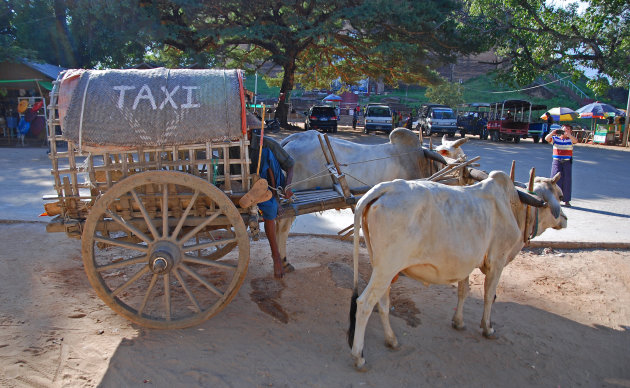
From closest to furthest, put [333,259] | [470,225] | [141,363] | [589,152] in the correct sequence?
1. [141,363]
2. [470,225]
3. [333,259]
4. [589,152]

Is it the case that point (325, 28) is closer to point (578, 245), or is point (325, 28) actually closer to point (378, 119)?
point (378, 119)

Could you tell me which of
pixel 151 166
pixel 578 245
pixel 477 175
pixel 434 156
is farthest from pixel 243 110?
pixel 578 245

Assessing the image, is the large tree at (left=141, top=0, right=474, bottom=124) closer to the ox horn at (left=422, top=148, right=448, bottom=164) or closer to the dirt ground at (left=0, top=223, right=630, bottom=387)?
the ox horn at (left=422, top=148, right=448, bottom=164)

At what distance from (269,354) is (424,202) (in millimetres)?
1844

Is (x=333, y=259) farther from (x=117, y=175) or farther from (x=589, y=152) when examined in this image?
(x=589, y=152)

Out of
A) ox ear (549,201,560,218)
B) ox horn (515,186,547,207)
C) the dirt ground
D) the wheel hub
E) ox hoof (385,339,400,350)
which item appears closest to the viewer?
the dirt ground

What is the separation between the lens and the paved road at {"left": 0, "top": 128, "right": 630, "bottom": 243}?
→ 7297mm

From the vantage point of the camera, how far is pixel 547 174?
13.2 m

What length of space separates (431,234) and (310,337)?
148cm

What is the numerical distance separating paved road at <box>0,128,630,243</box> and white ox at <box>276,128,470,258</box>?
1.53 m

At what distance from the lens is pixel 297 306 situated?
15.1 feet

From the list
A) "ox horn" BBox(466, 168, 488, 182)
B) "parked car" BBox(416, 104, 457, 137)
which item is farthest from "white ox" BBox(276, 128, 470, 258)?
"parked car" BBox(416, 104, 457, 137)

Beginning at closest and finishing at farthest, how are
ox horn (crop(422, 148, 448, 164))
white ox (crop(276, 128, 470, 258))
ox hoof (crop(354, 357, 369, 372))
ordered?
ox hoof (crop(354, 357, 369, 372)), ox horn (crop(422, 148, 448, 164)), white ox (crop(276, 128, 470, 258))

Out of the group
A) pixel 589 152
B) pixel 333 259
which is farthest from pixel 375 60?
pixel 333 259
